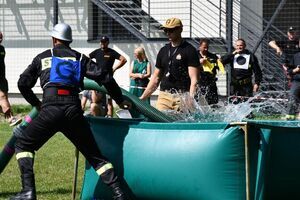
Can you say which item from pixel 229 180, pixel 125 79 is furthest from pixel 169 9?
pixel 229 180

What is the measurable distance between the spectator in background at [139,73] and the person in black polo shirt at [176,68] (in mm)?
8759

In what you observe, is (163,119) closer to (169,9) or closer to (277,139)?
(277,139)

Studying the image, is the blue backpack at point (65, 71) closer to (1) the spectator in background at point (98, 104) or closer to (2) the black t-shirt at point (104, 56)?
(1) the spectator in background at point (98, 104)

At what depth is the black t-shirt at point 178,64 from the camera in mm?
Result: 10086

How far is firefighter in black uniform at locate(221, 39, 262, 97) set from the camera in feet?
55.6

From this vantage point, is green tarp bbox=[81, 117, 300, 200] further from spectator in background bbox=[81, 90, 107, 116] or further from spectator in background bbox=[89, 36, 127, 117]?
spectator in background bbox=[89, 36, 127, 117]

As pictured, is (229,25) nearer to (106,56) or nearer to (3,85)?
(106,56)

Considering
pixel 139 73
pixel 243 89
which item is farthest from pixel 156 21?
pixel 243 89

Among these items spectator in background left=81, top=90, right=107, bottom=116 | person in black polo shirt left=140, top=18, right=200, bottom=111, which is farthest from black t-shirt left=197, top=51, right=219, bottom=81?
person in black polo shirt left=140, top=18, right=200, bottom=111

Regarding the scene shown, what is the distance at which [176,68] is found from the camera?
33.3 feet

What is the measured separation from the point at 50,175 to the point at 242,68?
740 cm

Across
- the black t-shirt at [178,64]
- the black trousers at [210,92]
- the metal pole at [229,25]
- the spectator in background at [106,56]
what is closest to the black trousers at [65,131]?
the black t-shirt at [178,64]

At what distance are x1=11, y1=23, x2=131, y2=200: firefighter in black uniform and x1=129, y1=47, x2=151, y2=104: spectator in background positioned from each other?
11263 millimetres

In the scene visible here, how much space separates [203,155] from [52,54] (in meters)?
1.78
